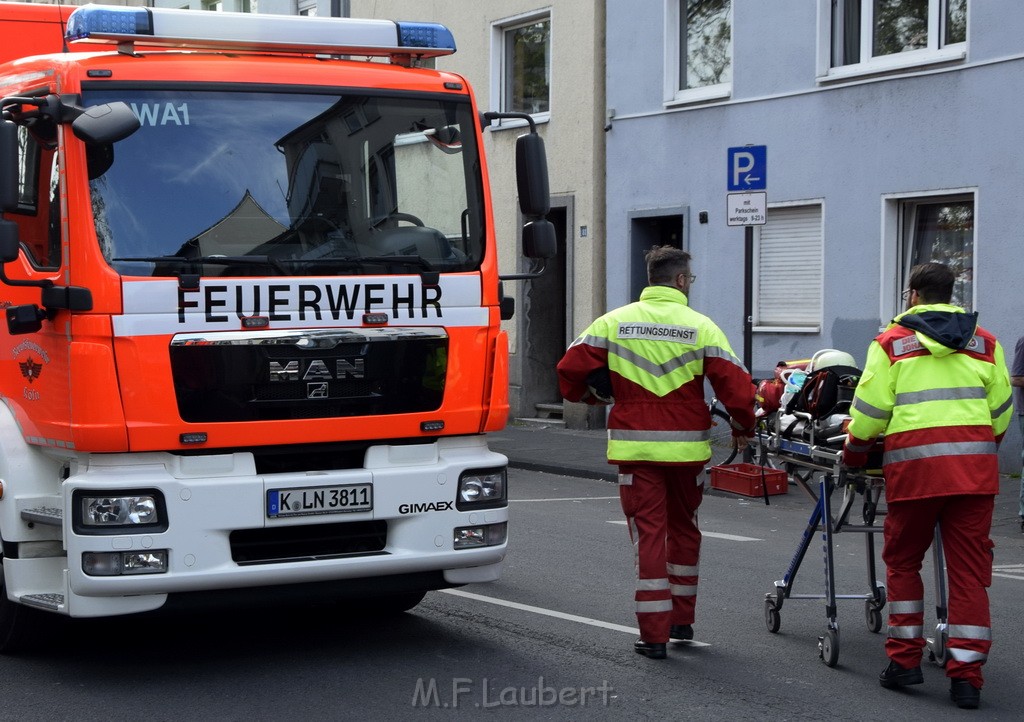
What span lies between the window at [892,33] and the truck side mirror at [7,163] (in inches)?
449

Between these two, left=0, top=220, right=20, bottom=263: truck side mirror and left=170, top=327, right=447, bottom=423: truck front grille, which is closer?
left=0, top=220, right=20, bottom=263: truck side mirror

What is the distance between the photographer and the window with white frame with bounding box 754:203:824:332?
17.3m

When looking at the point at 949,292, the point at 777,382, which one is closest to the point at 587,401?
the point at 777,382

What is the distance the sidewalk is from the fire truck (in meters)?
6.17

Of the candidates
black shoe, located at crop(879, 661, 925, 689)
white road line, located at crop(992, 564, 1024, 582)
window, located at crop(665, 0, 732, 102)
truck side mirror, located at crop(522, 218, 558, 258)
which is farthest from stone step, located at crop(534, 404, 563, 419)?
black shoe, located at crop(879, 661, 925, 689)

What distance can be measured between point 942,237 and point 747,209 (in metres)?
3.14

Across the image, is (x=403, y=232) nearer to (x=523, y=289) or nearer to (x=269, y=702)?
(x=269, y=702)

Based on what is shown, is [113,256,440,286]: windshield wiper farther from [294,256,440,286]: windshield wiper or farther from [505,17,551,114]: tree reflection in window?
[505,17,551,114]: tree reflection in window

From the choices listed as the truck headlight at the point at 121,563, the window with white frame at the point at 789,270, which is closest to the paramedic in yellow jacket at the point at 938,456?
the truck headlight at the point at 121,563

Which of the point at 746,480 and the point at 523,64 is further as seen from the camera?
the point at 523,64

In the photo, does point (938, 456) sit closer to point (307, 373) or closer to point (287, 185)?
point (307, 373)

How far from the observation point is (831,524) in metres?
7.02

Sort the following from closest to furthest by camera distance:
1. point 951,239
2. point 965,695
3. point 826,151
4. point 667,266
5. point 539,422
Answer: point 965,695
point 667,266
point 951,239
point 826,151
point 539,422

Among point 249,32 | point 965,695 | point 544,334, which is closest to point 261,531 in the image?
point 249,32
